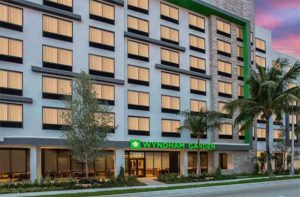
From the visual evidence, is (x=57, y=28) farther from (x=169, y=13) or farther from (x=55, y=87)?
(x=169, y=13)

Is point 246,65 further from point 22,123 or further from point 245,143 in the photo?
point 22,123

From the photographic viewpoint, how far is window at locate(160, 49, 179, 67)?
58781mm

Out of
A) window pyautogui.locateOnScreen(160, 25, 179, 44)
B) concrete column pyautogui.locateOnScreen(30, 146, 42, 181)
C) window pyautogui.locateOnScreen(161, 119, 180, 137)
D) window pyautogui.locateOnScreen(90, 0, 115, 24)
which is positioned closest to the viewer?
concrete column pyautogui.locateOnScreen(30, 146, 42, 181)

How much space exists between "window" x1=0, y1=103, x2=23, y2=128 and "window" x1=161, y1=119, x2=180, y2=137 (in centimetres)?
1887

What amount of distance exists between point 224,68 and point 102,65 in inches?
829

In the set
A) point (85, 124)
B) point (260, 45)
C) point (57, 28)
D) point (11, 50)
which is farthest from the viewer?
point (260, 45)

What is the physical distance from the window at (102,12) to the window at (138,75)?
18.5ft

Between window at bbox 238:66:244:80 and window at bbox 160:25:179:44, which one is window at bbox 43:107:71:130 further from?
window at bbox 238:66:244:80

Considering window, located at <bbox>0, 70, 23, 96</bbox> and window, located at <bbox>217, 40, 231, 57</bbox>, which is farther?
window, located at <bbox>217, 40, 231, 57</bbox>

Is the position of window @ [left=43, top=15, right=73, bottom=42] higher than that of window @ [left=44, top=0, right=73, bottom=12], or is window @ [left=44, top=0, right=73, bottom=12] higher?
window @ [left=44, top=0, right=73, bottom=12]

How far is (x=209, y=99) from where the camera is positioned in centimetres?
6481

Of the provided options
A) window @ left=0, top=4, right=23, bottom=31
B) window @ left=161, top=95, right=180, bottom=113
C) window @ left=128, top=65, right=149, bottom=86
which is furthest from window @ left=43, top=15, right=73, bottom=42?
window @ left=161, top=95, right=180, bottom=113

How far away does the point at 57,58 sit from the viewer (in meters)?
47.6

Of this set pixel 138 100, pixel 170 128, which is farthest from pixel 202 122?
pixel 138 100
